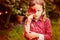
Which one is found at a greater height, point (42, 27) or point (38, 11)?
point (38, 11)

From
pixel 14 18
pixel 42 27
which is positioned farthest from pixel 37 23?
pixel 14 18

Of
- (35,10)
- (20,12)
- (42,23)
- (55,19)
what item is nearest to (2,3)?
(20,12)

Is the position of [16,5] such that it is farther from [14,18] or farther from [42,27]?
[42,27]

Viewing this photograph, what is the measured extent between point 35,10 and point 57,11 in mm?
217

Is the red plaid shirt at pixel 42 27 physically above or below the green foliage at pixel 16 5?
below

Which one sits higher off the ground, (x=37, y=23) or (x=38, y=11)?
(x=38, y=11)

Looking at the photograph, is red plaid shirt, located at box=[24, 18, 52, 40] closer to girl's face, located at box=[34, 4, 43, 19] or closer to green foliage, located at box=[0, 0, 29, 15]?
girl's face, located at box=[34, 4, 43, 19]

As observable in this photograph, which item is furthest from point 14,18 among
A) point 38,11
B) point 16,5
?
point 38,11

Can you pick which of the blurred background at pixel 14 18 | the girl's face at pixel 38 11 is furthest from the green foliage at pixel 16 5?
the girl's face at pixel 38 11

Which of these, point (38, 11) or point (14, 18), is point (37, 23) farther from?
point (14, 18)

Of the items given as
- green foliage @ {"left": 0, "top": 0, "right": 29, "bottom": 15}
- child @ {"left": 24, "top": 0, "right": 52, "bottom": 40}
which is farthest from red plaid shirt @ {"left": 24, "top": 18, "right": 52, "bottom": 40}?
green foliage @ {"left": 0, "top": 0, "right": 29, "bottom": 15}

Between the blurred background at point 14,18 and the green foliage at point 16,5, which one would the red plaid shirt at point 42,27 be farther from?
the green foliage at point 16,5

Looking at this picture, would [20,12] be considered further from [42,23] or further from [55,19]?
[55,19]

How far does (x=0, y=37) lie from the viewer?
4.74ft
